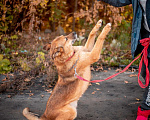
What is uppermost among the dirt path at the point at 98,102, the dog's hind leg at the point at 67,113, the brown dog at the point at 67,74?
the brown dog at the point at 67,74

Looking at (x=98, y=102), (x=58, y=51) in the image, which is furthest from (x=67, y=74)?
(x=98, y=102)

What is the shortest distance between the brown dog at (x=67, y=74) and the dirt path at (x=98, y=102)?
29.2 inches

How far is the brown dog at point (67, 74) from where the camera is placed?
2643mm

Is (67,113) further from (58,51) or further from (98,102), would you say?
(98,102)

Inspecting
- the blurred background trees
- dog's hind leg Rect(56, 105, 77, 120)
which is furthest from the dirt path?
the blurred background trees

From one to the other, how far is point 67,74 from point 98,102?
152 centimetres

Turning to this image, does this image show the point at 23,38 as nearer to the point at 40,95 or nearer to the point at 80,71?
the point at 40,95

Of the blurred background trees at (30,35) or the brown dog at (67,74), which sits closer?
the brown dog at (67,74)

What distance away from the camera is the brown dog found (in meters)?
2.64

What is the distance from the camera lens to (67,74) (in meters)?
2.82

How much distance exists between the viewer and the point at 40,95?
433 cm

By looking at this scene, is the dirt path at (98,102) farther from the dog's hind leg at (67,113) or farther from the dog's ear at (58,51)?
the dog's ear at (58,51)

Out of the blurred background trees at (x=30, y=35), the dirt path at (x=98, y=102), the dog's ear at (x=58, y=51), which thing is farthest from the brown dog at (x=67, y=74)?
the blurred background trees at (x=30, y=35)

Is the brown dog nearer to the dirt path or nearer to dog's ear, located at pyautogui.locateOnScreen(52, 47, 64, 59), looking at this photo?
dog's ear, located at pyautogui.locateOnScreen(52, 47, 64, 59)
